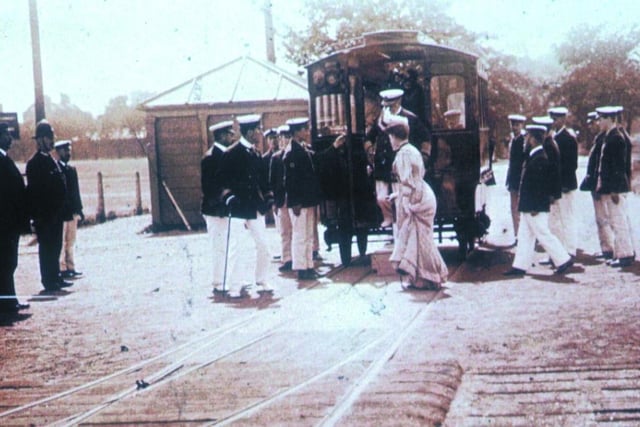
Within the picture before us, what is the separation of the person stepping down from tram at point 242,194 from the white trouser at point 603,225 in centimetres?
451

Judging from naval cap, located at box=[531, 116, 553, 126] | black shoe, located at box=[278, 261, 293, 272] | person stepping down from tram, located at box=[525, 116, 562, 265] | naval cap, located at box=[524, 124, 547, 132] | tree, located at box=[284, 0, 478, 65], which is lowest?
black shoe, located at box=[278, 261, 293, 272]

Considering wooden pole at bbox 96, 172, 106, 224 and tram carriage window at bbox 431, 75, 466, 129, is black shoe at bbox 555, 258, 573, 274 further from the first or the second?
wooden pole at bbox 96, 172, 106, 224

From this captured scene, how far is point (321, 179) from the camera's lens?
38.6 ft

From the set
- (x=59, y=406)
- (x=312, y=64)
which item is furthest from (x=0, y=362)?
(x=312, y=64)

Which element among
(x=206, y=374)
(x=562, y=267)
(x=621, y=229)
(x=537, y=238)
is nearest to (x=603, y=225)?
(x=621, y=229)

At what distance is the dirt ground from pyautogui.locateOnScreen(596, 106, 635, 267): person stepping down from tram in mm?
334

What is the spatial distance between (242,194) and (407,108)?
10.3 ft

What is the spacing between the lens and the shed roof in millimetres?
18984

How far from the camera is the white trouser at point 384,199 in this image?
11.2 m

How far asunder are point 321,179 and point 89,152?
13.3ft

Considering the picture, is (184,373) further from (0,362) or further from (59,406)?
(0,362)

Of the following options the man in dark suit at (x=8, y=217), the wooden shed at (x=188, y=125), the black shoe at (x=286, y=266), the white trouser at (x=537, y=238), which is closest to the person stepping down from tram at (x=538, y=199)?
the white trouser at (x=537, y=238)

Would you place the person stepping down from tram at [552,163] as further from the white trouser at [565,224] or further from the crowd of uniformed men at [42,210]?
the crowd of uniformed men at [42,210]

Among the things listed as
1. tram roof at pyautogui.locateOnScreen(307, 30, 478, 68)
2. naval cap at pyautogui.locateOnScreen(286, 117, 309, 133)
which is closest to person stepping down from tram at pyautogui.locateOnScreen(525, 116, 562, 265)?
tram roof at pyautogui.locateOnScreen(307, 30, 478, 68)
